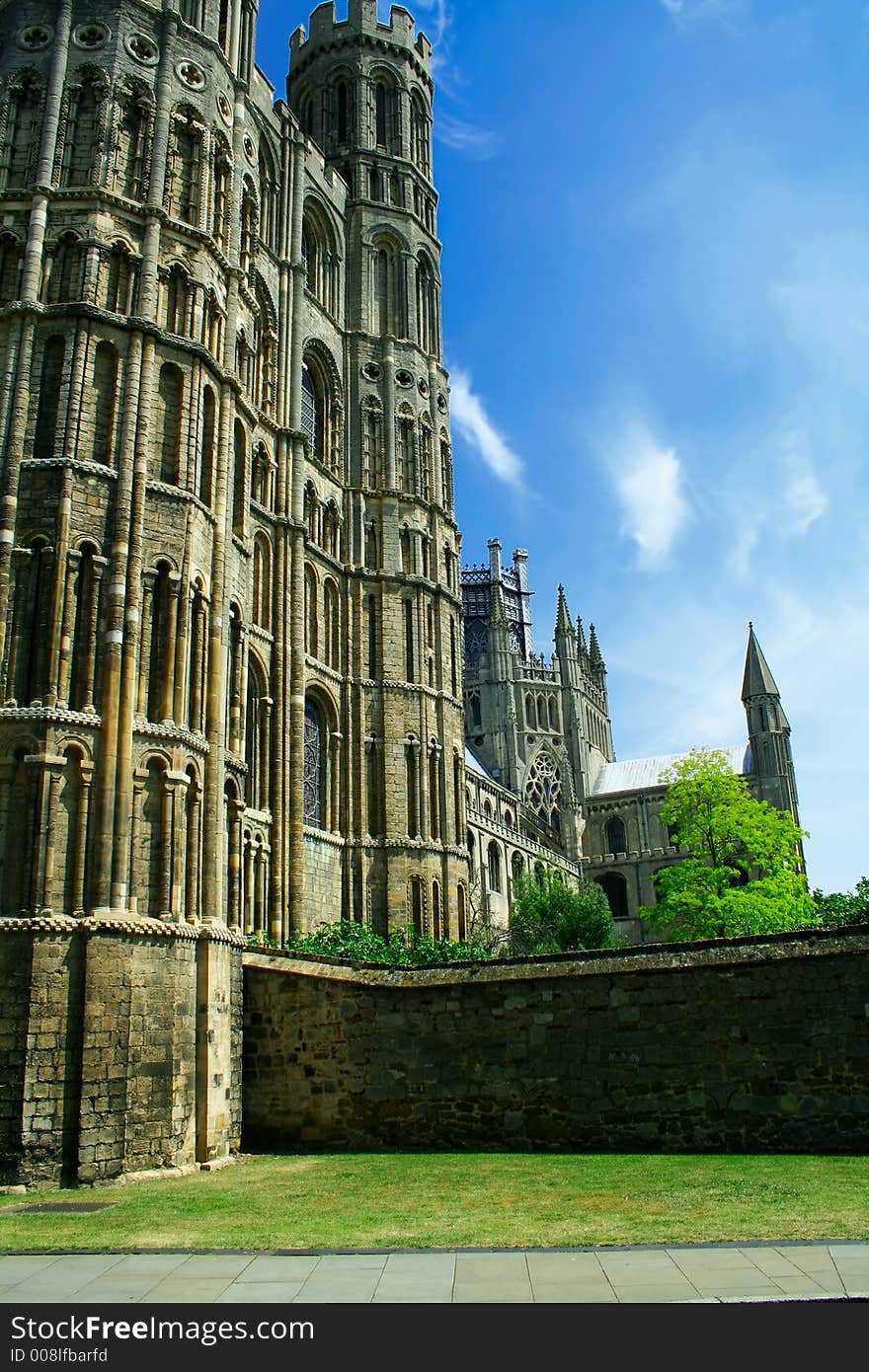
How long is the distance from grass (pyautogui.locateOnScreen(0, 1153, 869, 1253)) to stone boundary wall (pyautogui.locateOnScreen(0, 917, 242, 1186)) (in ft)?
2.95

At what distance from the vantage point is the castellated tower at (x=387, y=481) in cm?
3469

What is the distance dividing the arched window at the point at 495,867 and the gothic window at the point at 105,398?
152 ft

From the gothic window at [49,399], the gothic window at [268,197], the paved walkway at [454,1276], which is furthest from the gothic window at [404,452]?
the paved walkway at [454,1276]

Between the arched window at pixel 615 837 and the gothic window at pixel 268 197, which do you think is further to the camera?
the arched window at pixel 615 837

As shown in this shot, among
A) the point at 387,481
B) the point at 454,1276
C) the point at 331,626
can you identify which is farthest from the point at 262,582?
the point at 454,1276

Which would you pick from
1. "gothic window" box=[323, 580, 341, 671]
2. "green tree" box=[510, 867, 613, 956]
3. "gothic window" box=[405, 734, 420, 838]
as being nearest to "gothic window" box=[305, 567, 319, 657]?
"gothic window" box=[323, 580, 341, 671]

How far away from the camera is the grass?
1091 centimetres

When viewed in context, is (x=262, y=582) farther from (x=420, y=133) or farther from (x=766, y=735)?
(x=766, y=735)

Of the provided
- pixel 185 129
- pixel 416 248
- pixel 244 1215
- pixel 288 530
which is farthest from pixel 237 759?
pixel 416 248

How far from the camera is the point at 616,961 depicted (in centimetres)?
1972

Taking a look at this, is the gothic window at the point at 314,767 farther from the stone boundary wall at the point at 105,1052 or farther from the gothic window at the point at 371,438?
the stone boundary wall at the point at 105,1052

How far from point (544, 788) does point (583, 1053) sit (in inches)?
3013

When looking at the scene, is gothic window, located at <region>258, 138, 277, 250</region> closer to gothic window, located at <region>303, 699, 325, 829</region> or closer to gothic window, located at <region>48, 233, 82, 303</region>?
gothic window, located at <region>48, 233, 82, 303</region>

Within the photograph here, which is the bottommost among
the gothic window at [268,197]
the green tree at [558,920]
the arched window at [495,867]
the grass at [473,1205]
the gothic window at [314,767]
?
the grass at [473,1205]
